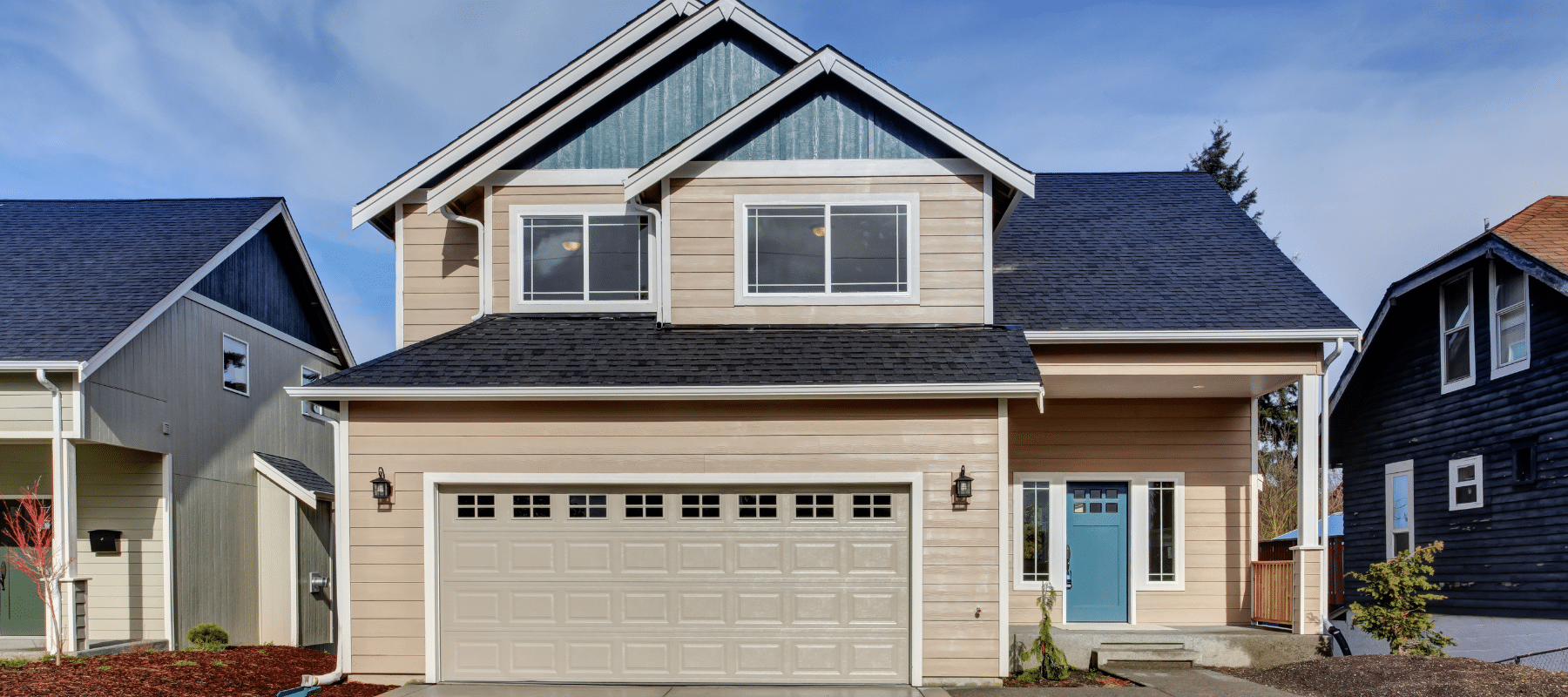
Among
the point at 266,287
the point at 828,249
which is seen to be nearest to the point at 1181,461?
the point at 828,249

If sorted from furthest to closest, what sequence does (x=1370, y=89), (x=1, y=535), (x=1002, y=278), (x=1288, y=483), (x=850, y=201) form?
(x=1288, y=483)
(x=1370, y=89)
(x=1, y=535)
(x=1002, y=278)
(x=850, y=201)

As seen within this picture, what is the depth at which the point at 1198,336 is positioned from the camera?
1025 cm

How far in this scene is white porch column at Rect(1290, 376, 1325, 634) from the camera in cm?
1030

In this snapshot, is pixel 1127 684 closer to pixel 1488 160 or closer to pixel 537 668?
pixel 537 668

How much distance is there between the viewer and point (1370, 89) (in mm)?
23266

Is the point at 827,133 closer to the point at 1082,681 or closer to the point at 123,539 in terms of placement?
the point at 1082,681

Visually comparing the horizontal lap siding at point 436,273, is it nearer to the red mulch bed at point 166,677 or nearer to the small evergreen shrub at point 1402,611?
the red mulch bed at point 166,677

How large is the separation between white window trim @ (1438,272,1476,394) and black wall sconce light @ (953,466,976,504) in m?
9.21

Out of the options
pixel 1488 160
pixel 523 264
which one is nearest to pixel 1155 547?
pixel 523 264

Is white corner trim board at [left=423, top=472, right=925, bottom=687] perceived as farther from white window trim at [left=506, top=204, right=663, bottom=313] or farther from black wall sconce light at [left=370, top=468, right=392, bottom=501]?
white window trim at [left=506, top=204, right=663, bottom=313]

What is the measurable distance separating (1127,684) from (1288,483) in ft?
80.3

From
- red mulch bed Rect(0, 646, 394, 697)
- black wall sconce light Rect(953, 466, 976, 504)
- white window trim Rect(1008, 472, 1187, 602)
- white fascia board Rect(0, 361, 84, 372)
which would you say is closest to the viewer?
red mulch bed Rect(0, 646, 394, 697)

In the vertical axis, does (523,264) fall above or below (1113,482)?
above

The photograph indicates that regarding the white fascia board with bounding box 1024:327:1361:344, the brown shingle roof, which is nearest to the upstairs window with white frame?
the white fascia board with bounding box 1024:327:1361:344
